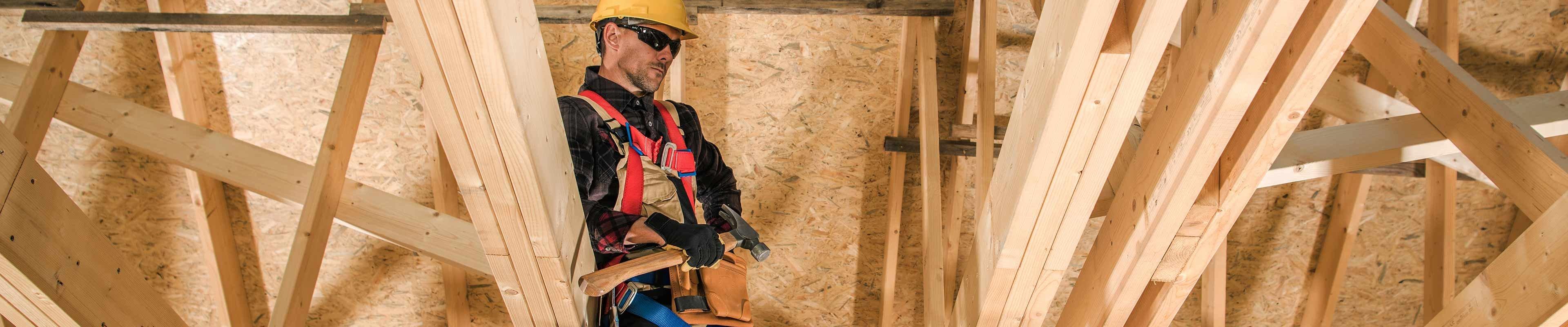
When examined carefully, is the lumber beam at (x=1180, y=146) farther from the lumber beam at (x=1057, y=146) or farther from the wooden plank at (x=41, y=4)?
the wooden plank at (x=41, y=4)

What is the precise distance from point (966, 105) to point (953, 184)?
333 mm

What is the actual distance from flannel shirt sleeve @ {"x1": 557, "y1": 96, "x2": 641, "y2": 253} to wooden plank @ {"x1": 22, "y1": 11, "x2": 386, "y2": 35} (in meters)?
1.36

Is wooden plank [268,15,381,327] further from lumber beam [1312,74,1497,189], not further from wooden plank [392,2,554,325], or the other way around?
lumber beam [1312,74,1497,189]

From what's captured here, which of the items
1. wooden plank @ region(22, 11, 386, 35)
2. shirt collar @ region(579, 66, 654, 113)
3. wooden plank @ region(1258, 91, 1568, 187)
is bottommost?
shirt collar @ region(579, 66, 654, 113)

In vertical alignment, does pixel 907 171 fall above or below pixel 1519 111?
above

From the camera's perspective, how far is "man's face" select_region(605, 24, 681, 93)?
225cm

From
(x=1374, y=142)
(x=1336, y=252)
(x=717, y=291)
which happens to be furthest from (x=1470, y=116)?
(x=717, y=291)

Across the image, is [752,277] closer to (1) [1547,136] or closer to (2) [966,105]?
(2) [966,105]

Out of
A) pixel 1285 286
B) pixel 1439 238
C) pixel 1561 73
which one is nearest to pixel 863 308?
pixel 1285 286

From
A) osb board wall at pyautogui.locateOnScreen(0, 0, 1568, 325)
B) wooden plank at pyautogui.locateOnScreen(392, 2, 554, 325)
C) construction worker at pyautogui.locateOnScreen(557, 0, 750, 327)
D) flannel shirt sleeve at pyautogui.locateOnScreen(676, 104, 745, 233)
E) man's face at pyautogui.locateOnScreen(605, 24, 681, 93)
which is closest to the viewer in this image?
wooden plank at pyautogui.locateOnScreen(392, 2, 554, 325)

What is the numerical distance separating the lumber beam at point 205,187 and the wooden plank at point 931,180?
8.73 feet

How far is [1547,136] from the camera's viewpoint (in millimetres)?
2332

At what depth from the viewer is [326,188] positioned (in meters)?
2.90

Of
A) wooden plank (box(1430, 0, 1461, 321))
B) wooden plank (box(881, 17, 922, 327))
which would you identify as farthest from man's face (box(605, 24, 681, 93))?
wooden plank (box(1430, 0, 1461, 321))
